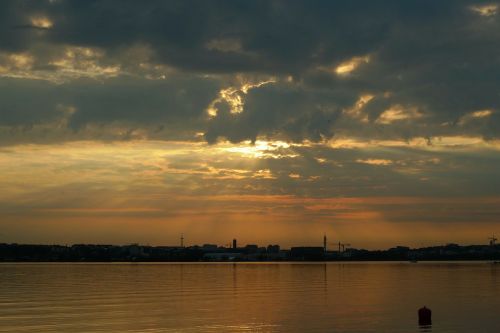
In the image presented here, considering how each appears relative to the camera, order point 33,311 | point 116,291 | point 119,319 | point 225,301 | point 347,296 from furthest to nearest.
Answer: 1. point 116,291
2. point 347,296
3. point 225,301
4. point 33,311
5. point 119,319

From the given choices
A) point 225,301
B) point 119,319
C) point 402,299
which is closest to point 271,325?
point 119,319

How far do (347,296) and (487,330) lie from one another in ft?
117

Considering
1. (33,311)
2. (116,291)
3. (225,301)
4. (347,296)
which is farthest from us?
(116,291)

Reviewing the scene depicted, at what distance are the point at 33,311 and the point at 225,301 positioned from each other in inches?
913

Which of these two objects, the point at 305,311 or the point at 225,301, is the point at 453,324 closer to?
the point at 305,311

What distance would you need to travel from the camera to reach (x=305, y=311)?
67.8m

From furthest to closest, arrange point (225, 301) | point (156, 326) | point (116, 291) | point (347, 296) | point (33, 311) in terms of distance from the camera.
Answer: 1. point (116, 291)
2. point (347, 296)
3. point (225, 301)
4. point (33, 311)
5. point (156, 326)

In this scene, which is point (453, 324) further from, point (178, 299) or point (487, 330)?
point (178, 299)

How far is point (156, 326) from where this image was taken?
183 feet

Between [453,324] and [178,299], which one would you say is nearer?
[453,324]

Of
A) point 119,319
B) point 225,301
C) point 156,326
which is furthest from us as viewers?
point 225,301

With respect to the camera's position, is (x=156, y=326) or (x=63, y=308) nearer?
(x=156, y=326)

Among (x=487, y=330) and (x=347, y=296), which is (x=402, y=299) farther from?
(x=487, y=330)

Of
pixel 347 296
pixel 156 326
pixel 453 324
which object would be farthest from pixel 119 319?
pixel 347 296
